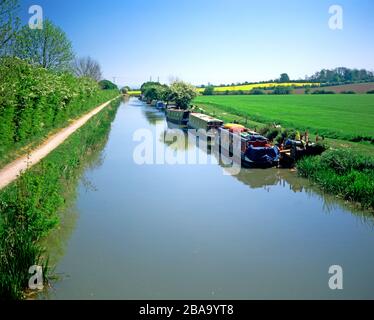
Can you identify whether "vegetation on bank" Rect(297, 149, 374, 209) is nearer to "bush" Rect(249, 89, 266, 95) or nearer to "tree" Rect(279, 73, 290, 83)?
"bush" Rect(249, 89, 266, 95)

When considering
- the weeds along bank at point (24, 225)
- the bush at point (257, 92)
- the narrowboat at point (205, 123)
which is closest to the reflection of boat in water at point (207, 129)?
the narrowboat at point (205, 123)

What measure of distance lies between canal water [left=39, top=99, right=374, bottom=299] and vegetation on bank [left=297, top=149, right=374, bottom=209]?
18.5 inches

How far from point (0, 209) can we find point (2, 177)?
4236mm

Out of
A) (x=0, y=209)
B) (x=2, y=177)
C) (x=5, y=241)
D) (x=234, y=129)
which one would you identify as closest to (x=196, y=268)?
(x=5, y=241)

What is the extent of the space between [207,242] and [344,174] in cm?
762

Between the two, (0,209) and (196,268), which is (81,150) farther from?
(196,268)

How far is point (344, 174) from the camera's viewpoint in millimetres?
15352

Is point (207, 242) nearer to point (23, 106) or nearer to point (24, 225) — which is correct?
point (24, 225)

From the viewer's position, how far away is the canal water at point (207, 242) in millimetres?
8070

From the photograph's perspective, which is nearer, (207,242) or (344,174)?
(207,242)

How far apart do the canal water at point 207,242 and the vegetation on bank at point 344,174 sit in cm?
47

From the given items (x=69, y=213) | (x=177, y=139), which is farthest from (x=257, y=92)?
(x=69, y=213)
